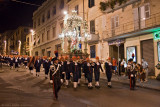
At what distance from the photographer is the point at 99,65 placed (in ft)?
33.1

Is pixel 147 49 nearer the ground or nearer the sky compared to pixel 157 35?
nearer the ground

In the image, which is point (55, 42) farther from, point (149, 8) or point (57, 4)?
point (149, 8)

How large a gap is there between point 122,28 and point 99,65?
9.70 m

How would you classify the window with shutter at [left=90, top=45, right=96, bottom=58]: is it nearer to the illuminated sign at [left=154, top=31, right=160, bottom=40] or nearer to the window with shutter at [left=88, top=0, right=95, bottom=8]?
the window with shutter at [left=88, top=0, right=95, bottom=8]

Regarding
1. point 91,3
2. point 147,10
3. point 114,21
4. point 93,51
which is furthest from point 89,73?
point 91,3

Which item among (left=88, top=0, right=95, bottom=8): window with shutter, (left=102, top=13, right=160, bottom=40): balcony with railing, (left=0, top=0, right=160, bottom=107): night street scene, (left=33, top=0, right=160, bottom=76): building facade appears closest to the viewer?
(left=0, top=0, right=160, bottom=107): night street scene

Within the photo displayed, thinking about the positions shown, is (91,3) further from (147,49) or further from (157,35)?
(157,35)

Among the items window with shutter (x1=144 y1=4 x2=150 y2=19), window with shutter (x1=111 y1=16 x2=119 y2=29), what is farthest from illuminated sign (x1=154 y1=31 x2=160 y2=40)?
window with shutter (x1=111 y1=16 x2=119 y2=29)

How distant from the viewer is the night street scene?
282 inches

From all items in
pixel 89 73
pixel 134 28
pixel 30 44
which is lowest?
pixel 89 73

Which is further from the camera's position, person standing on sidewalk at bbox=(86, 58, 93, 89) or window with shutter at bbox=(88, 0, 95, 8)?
window with shutter at bbox=(88, 0, 95, 8)

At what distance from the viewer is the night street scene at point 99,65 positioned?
716 cm

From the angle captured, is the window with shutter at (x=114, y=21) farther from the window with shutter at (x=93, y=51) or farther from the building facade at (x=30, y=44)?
the building facade at (x=30, y=44)

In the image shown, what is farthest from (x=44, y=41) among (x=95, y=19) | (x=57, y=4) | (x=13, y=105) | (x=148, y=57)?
(x=13, y=105)
